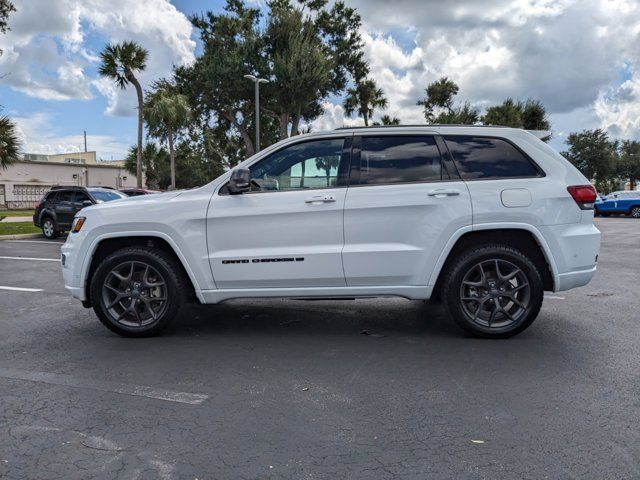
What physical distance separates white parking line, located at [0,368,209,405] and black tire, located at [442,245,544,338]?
243 cm

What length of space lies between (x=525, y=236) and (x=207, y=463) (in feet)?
11.5

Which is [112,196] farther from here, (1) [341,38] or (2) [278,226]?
(1) [341,38]

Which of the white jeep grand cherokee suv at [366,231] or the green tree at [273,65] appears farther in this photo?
the green tree at [273,65]

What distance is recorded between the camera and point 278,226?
4727 mm

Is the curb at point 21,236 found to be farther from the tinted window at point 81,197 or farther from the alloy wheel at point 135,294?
the alloy wheel at point 135,294

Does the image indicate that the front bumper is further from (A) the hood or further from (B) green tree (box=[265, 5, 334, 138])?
(B) green tree (box=[265, 5, 334, 138])

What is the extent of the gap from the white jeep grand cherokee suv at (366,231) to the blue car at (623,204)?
2811 centimetres

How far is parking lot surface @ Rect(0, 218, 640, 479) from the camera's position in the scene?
2705 mm

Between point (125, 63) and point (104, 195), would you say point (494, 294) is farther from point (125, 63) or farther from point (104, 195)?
point (125, 63)

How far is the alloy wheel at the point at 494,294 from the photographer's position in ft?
15.5

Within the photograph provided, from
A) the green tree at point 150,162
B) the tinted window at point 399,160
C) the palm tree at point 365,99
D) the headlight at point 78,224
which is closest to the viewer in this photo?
the tinted window at point 399,160

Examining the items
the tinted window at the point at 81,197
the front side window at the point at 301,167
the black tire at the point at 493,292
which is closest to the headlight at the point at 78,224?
the front side window at the point at 301,167

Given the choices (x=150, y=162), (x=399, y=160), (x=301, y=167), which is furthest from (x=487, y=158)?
(x=150, y=162)

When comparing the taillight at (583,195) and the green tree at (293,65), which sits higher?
the green tree at (293,65)
